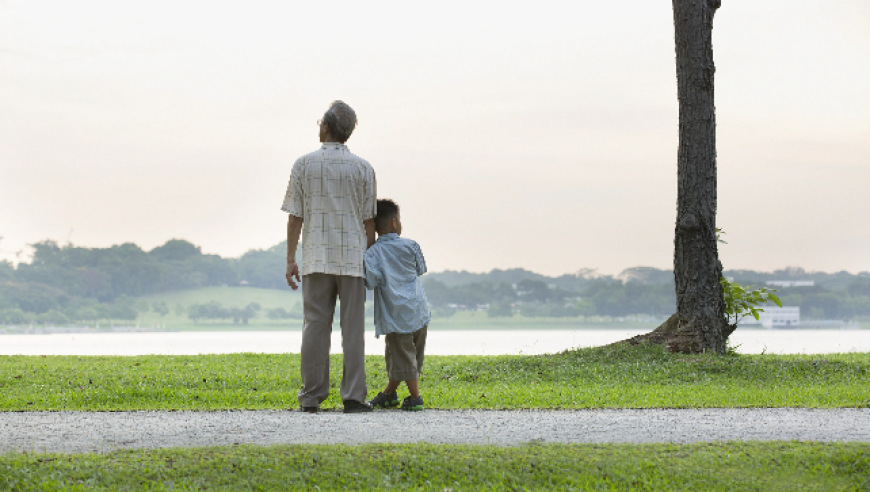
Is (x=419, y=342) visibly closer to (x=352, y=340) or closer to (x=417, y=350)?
(x=417, y=350)

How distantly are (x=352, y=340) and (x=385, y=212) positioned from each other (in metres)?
1.05

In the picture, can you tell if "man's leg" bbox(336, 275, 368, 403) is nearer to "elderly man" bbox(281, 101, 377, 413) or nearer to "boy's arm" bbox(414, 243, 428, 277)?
"elderly man" bbox(281, 101, 377, 413)

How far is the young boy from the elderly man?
0.38 ft

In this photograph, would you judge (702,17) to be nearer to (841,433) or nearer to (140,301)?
(841,433)

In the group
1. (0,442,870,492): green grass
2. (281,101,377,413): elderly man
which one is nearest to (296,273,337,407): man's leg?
(281,101,377,413): elderly man

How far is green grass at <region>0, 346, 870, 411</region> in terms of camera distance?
26.0 feet

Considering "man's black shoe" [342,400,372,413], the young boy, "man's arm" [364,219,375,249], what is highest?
"man's arm" [364,219,375,249]

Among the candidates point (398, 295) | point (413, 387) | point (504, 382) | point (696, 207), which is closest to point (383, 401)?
point (413, 387)

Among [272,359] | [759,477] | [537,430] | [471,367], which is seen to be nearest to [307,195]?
[537,430]

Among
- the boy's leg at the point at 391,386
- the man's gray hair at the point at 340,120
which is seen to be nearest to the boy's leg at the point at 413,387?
the boy's leg at the point at 391,386

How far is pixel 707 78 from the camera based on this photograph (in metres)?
12.1

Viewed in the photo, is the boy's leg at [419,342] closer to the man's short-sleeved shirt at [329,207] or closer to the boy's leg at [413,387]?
the boy's leg at [413,387]

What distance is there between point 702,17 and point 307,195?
807 centimetres

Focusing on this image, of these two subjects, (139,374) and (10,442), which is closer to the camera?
(10,442)
